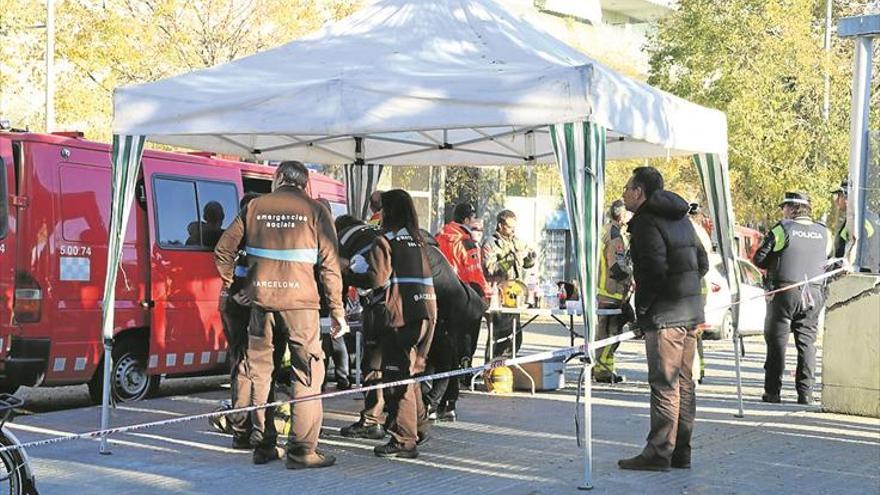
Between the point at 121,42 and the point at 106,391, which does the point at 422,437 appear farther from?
the point at 121,42

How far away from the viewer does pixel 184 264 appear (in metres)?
12.4

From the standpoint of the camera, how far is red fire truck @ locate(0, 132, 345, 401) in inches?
424

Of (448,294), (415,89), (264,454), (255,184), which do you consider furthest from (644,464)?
(255,184)

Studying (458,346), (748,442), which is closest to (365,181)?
(458,346)

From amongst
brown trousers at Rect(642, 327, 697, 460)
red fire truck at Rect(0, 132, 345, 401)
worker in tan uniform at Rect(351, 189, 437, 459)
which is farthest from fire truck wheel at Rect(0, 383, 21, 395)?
brown trousers at Rect(642, 327, 697, 460)

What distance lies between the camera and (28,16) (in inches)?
849

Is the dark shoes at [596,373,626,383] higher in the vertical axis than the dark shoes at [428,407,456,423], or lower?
higher

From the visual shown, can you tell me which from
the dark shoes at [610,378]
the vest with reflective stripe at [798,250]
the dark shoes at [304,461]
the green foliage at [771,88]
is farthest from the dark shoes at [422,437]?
the green foliage at [771,88]

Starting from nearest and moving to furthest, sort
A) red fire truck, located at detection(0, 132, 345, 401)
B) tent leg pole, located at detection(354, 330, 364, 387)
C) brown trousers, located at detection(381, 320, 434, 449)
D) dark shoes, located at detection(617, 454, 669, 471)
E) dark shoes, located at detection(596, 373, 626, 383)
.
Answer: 1. dark shoes, located at detection(617, 454, 669, 471)
2. brown trousers, located at detection(381, 320, 434, 449)
3. red fire truck, located at detection(0, 132, 345, 401)
4. tent leg pole, located at detection(354, 330, 364, 387)
5. dark shoes, located at detection(596, 373, 626, 383)

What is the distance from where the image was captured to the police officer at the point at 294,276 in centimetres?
861

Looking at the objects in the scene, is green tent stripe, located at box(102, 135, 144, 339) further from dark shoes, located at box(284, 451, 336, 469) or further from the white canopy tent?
dark shoes, located at box(284, 451, 336, 469)

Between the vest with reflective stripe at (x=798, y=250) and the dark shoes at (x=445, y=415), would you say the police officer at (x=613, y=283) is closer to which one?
the vest with reflective stripe at (x=798, y=250)

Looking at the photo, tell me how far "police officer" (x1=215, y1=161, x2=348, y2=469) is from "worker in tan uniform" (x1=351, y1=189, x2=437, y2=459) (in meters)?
0.54

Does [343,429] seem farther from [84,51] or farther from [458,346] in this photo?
[84,51]
